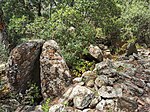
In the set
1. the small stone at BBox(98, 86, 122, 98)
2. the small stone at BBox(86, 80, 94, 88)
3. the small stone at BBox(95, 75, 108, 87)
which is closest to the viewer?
the small stone at BBox(98, 86, 122, 98)

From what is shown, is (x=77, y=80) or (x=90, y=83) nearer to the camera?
(x=90, y=83)

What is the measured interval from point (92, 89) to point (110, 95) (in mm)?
705

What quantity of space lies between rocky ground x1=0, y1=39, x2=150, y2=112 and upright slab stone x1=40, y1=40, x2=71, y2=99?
0.06 metres

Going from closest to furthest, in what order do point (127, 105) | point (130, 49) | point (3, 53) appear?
point (127, 105) < point (3, 53) < point (130, 49)

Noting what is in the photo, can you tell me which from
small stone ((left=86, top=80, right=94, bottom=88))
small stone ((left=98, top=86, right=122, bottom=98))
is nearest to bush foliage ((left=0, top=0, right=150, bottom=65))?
small stone ((left=86, top=80, right=94, bottom=88))

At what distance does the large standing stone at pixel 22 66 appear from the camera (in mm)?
8805

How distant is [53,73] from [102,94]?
1923 mm

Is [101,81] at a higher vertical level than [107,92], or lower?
higher

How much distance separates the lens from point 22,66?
890 cm

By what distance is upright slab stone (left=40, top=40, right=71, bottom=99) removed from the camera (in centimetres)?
866

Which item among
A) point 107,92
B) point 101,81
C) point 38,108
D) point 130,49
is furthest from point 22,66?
point 130,49

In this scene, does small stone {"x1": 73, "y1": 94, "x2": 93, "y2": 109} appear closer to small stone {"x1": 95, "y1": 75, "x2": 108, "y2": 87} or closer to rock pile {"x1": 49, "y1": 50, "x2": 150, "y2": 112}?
rock pile {"x1": 49, "y1": 50, "x2": 150, "y2": 112}

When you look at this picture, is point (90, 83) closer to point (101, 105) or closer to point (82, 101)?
point (82, 101)

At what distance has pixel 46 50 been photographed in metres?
9.04
